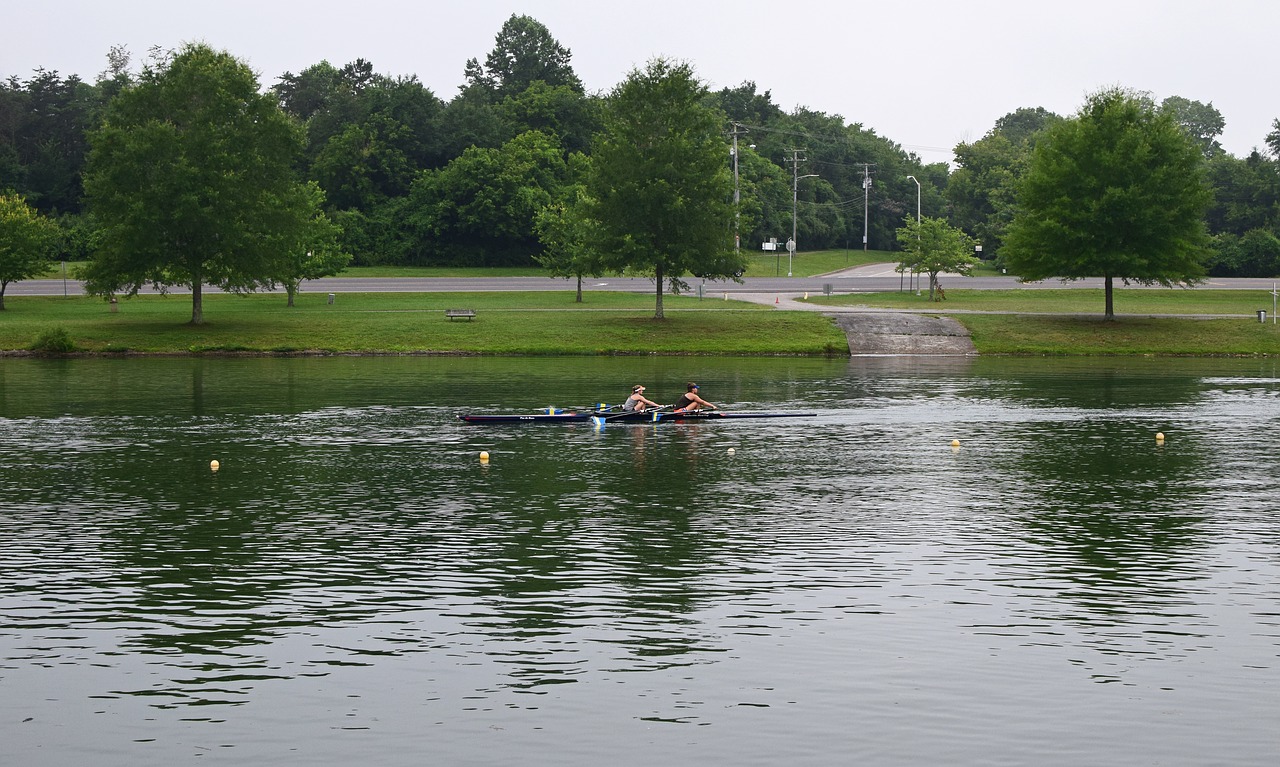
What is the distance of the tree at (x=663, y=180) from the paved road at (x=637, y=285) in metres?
19.2

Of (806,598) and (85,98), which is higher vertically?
(85,98)

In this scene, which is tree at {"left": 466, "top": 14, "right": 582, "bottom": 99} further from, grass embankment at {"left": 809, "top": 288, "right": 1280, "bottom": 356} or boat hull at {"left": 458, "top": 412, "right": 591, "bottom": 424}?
boat hull at {"left": 458, "top": 412, "right": 591, "bottom": 424}

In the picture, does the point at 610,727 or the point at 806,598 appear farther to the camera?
the point at 806,598

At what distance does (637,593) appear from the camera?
21.5 metres

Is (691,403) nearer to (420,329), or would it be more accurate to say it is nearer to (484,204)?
(420,329)

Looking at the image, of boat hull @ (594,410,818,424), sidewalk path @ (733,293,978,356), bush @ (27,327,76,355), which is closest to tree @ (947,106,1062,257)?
sidewalk path @ (733,293,978,356)

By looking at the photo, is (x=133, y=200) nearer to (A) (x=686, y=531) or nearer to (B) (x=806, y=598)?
(A) (x=686, y=531)

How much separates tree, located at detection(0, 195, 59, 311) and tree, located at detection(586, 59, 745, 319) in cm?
3615

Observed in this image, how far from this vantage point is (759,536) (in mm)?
26078

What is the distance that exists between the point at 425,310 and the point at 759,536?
206ft

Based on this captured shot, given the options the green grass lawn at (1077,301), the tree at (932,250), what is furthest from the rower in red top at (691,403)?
the tree at (932,250)

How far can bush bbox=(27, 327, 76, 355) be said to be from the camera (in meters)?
70.5

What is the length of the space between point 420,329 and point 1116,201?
40168mm

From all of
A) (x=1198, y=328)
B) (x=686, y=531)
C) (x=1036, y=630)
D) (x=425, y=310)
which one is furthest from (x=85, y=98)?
(x=1036, y=630)
